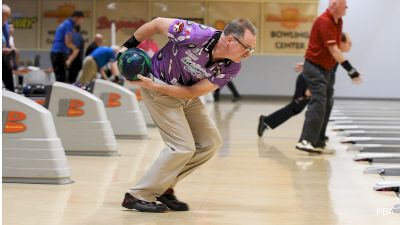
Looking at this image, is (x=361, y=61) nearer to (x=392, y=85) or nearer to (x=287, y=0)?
(x=392, y=85)

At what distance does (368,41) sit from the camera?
70.2ft

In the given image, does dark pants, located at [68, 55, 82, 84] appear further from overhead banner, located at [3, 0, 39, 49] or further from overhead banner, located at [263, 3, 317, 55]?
overhead banner, located at [263, 3, 317, 55]


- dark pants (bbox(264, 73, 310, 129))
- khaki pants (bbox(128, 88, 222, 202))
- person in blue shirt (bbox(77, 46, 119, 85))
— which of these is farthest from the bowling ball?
khaki pants (bbox(128, 88, 222, 202))

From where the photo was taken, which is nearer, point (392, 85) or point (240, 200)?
point (240, 200)

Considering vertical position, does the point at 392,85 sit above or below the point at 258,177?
below

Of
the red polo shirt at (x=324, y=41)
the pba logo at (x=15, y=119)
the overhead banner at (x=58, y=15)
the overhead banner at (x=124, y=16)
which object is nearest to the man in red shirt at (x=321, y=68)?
the red polo shirt at (x=324, y=41)

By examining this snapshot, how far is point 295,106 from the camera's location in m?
9.90

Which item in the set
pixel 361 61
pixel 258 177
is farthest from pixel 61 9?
pixel 258 177

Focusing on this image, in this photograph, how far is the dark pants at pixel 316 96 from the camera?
823cm

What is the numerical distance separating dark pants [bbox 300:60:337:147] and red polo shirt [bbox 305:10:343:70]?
0.24 feet

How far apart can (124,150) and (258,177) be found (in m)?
2.20

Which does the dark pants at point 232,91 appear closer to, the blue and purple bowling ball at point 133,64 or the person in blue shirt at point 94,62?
the person in blue shirt at point 94,62

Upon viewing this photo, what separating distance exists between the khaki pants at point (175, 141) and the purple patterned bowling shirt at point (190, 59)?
0.16 meters

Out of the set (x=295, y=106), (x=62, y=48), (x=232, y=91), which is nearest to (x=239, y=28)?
(x=295, y=106)
